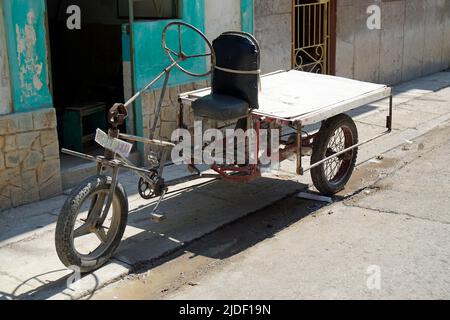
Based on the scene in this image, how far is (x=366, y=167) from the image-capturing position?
773 centimetres

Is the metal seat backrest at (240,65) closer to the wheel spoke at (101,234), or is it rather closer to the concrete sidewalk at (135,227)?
the concrete sidewalk at (135,227)

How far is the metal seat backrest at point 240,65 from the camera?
5.76 metres

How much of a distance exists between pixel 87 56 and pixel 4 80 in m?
3.18

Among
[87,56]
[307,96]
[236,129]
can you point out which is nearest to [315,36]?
[87,56]

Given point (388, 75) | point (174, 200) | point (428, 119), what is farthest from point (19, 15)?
point (388, 75)

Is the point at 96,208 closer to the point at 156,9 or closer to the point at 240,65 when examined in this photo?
the point at 240,65

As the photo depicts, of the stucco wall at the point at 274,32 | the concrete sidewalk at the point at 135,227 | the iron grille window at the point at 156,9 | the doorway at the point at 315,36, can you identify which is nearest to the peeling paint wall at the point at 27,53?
the concrete sidewalk at the point at 135,227

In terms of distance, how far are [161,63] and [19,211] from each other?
252 centimetres

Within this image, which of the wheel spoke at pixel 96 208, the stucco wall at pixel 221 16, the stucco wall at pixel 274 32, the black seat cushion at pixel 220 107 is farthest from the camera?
the stucco wall at pixel 274 32

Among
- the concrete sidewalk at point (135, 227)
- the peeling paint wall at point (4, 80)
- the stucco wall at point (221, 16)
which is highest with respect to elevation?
the stucco wall at point (221, 16)

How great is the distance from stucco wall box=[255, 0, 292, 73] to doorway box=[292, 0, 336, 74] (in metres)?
0.43

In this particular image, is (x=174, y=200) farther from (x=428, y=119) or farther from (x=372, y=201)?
(x=428, y=119)

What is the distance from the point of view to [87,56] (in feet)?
30.1

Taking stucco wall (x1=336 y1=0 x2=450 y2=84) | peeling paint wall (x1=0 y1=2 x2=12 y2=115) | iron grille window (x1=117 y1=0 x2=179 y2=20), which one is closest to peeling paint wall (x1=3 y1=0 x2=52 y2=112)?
peeling paint wall (x1=0 y1=2 x2=12 y2=115)
